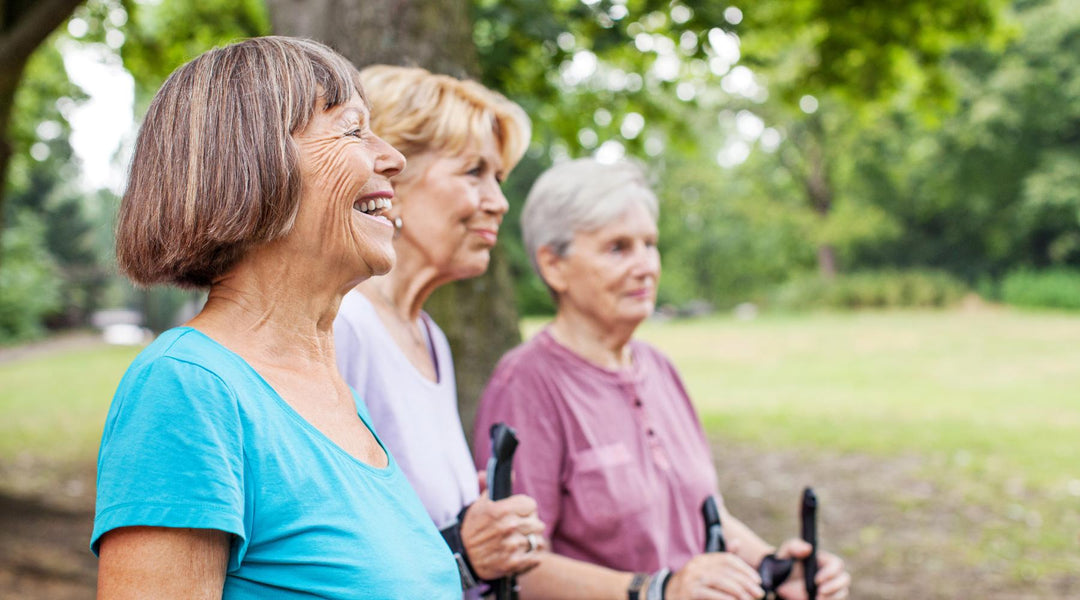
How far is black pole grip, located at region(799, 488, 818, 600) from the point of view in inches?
92.9

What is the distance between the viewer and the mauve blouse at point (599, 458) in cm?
246

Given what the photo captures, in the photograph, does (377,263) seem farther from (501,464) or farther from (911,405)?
(911,405)

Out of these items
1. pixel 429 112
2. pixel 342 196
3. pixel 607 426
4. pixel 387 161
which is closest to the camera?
pixel 342 196

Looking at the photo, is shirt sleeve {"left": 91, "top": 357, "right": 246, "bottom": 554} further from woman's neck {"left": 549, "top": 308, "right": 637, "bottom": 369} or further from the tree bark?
the tree bark

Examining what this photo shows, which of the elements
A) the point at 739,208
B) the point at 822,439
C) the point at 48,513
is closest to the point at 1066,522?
the point at 822,439

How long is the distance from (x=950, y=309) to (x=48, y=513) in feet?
104

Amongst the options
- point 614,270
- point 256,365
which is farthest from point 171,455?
point 614,270

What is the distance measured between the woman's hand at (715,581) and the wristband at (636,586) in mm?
61

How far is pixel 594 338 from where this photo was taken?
277cm

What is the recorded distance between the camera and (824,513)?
26.4 ft

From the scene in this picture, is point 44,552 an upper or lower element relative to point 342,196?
lower

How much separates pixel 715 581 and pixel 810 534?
34 cm

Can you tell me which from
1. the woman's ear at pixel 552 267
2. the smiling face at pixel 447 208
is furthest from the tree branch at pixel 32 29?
the smiling face at pixel 447 208

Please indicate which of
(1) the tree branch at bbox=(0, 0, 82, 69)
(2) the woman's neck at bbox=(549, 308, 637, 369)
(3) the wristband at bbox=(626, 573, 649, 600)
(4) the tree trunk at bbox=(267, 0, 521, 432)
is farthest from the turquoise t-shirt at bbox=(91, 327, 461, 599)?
(1) the tree branch at bbox=(0, 0, 82, 69)
